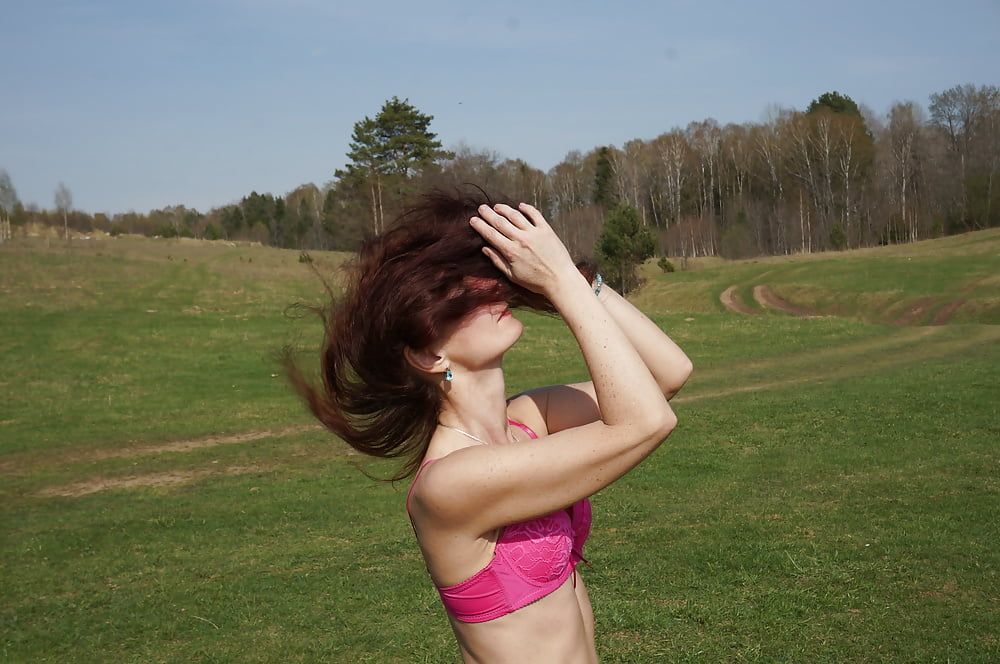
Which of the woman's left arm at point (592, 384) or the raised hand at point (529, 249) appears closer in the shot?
the raised hand at point (529, 249)

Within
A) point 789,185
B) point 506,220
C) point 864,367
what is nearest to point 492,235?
point 506,220

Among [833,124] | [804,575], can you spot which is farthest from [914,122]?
[804,575]

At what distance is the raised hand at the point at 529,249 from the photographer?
73.3 inches

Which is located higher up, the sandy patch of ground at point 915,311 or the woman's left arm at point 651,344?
the woman's left arm at point 651,344

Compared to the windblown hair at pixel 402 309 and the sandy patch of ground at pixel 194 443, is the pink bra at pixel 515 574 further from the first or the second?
the sandy patch of ground at pixel 194 443

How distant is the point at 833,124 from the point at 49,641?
8217 cm

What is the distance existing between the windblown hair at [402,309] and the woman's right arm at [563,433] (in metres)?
0.11

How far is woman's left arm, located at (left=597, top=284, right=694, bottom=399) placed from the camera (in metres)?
2.18

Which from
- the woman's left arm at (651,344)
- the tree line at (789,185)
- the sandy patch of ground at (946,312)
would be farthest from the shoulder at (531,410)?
the tree line at (789,185)

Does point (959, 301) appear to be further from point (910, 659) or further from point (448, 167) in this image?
point (448, 167)

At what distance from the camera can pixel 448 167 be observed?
3277 mm

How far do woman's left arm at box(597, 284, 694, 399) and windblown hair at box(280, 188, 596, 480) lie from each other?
6.0 inches

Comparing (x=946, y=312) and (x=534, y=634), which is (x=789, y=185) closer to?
(x=946, y=312)

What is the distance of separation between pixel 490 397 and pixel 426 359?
0.65 feet
